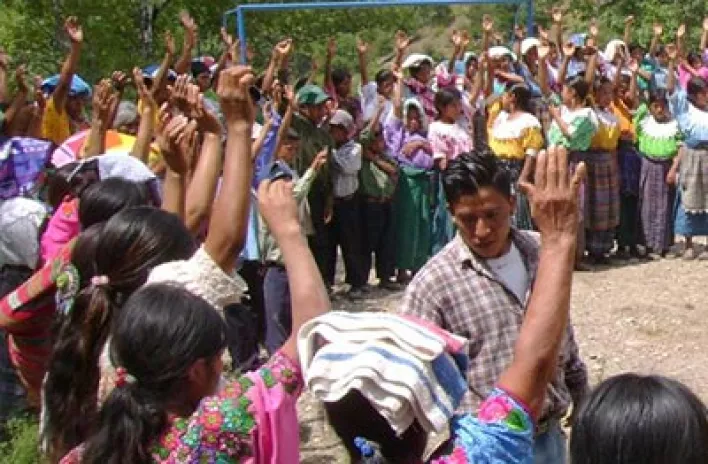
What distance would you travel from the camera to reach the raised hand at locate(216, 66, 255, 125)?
9.02ft

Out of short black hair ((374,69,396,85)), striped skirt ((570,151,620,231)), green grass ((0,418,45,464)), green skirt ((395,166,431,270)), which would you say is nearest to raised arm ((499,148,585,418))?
green grass ((0,418,45,464))

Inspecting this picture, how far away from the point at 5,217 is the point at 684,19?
16311 mm

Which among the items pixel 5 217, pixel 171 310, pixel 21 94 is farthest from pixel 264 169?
pixel 171 310

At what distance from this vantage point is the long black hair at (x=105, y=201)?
306 centimetres

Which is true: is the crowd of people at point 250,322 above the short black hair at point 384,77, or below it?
below

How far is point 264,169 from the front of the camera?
6.19 meters

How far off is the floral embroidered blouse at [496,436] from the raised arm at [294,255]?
0.44m

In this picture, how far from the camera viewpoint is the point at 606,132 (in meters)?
8.81

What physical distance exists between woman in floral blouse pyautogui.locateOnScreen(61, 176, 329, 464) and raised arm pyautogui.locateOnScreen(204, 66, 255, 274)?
444 millimetres

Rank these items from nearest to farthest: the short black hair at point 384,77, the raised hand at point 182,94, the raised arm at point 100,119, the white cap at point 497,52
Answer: the raised hand at point 182,94 < the raised arm at point 100,119 < the short black hair at point 384,77 < the white cap at point 497,52

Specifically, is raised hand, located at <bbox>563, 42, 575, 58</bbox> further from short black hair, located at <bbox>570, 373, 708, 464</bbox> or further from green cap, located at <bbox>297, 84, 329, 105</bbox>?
short black hair, located at <bbox>570, 373, 708, 464</bbox>

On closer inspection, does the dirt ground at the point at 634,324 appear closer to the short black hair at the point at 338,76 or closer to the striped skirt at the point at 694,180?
the striped skirt at the point at 694,180

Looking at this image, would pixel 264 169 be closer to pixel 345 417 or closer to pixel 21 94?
pixel 21 94

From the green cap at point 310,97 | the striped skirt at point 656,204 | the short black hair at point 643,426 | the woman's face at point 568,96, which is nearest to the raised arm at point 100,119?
the short black hair at point 643,426
